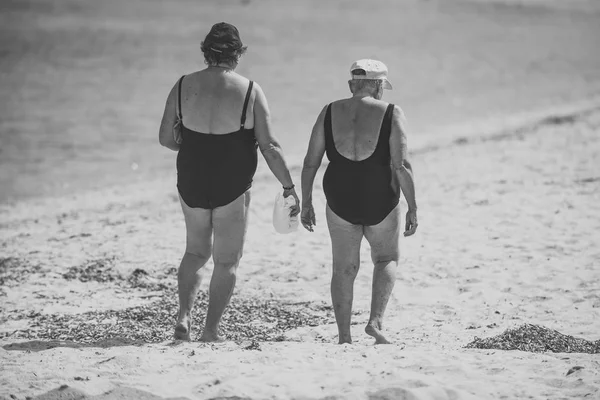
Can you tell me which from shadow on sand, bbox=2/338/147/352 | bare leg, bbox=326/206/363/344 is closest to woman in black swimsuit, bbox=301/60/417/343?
bare leg, bbox=326/206/363/344

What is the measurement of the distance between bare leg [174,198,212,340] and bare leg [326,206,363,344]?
0.78 meters

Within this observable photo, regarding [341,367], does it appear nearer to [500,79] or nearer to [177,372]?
[177,372]

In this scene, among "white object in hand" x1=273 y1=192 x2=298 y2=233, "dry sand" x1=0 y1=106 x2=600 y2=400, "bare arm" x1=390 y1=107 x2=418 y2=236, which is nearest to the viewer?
"dry sand" x1=0 y1=106 x2=600 y2=400

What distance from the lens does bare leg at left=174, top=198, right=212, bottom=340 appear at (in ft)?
18.2

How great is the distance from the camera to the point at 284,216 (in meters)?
5.75

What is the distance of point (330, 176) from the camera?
18.2 feet

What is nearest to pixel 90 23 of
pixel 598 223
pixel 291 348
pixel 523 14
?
pixel 523 14

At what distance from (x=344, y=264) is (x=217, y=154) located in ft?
3.42

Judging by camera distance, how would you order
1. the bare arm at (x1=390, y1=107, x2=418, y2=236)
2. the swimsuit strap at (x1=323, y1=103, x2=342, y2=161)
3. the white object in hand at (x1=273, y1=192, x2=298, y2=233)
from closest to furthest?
the bare arm at (x1=390, y1=107, x2=418, y2=236) → the swimsuit strap at (x1=323, y1=103, x2=342, y2=161) → the white object in hand at (x1=273, y1=192, x2=298, y2=233)

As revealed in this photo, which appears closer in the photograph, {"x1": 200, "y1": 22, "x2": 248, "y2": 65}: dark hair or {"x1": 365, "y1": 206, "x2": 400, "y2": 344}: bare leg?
{"x1": 200, "y1": 22, "x2": 248, "y2": 65}: dark hair

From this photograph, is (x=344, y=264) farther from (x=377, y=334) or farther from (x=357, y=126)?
(x=357, y=126)

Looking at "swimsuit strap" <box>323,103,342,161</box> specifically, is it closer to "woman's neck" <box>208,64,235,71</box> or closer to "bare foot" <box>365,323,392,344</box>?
"woman's neck" <box>208,64,235,71</box>

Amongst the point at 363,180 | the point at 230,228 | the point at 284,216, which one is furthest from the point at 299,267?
the point at 363,180

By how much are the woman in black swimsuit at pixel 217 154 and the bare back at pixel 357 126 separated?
1.31 ft
